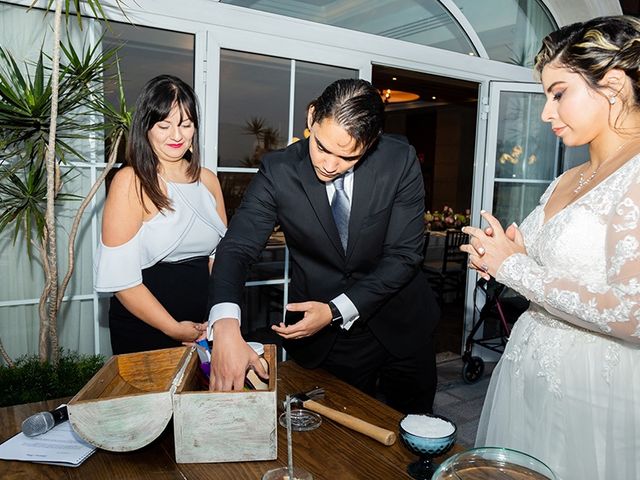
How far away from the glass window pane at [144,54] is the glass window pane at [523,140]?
8.52 feet

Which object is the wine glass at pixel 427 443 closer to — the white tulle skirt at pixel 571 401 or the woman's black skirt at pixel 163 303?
the white tulle skirt at pixel 571 401

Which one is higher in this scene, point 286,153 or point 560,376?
point 286,153

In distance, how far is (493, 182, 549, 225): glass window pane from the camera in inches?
172

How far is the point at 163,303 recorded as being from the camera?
6.33 feet

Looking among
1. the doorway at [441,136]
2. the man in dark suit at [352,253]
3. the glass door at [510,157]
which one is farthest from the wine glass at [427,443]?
the doorway at [441,136]

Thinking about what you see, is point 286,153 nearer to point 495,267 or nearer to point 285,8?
point 495,267

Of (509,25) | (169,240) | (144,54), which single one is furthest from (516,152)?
(169,240)

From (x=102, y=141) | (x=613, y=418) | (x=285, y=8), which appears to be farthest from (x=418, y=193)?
(x=285, y=8)

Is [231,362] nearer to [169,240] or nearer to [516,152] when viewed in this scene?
[169,240]

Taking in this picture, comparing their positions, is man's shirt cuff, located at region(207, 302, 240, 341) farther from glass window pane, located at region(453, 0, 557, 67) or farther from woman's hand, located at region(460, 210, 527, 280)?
glass window pane, located at region(453, 0, 557, 67)

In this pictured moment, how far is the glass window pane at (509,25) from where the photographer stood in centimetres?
423

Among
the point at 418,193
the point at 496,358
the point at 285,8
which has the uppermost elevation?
the point at 285,8

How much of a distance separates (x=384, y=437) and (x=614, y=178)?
826 mm

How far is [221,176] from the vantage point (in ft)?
10.1
